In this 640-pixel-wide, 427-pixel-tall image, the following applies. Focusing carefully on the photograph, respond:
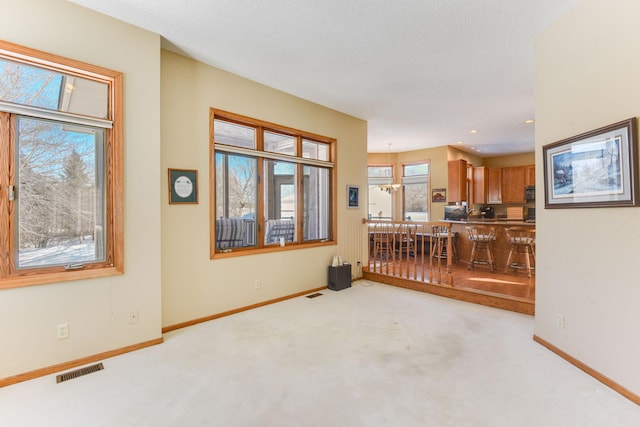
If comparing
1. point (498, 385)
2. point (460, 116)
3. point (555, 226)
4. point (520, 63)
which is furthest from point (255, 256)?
point (460, 116)

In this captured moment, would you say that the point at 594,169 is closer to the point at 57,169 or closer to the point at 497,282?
the point at 497,282

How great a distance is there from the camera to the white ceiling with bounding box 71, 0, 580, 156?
2.45m

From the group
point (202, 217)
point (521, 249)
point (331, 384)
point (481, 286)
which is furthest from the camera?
point (521, 249)

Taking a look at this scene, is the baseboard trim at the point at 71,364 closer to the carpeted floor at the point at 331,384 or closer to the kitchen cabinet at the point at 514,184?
the carpeted floor at the point at 331,384

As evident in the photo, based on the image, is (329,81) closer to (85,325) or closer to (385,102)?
(385,102)

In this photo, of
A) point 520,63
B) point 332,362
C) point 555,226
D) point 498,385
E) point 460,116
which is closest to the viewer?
point 498,385

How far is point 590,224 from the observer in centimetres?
235

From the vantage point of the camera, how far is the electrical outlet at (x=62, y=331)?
2371mm

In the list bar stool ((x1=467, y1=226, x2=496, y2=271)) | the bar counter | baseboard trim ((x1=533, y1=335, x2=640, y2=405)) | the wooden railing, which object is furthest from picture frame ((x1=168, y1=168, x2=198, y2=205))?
bar stool ((x1=467, y1=226, x2=496, y2=271))

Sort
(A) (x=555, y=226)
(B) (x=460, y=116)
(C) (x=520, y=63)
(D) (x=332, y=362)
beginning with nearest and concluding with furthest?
(D) (x=332, y=362), (A) (x=555, y=226), (C) (x=520, y=63), (B) (x=460, y=116)

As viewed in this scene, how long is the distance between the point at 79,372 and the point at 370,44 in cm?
393

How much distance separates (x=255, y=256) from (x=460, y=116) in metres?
4.36

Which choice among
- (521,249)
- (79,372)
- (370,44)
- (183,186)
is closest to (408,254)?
(521,249)

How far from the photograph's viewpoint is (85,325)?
2.49 metres
